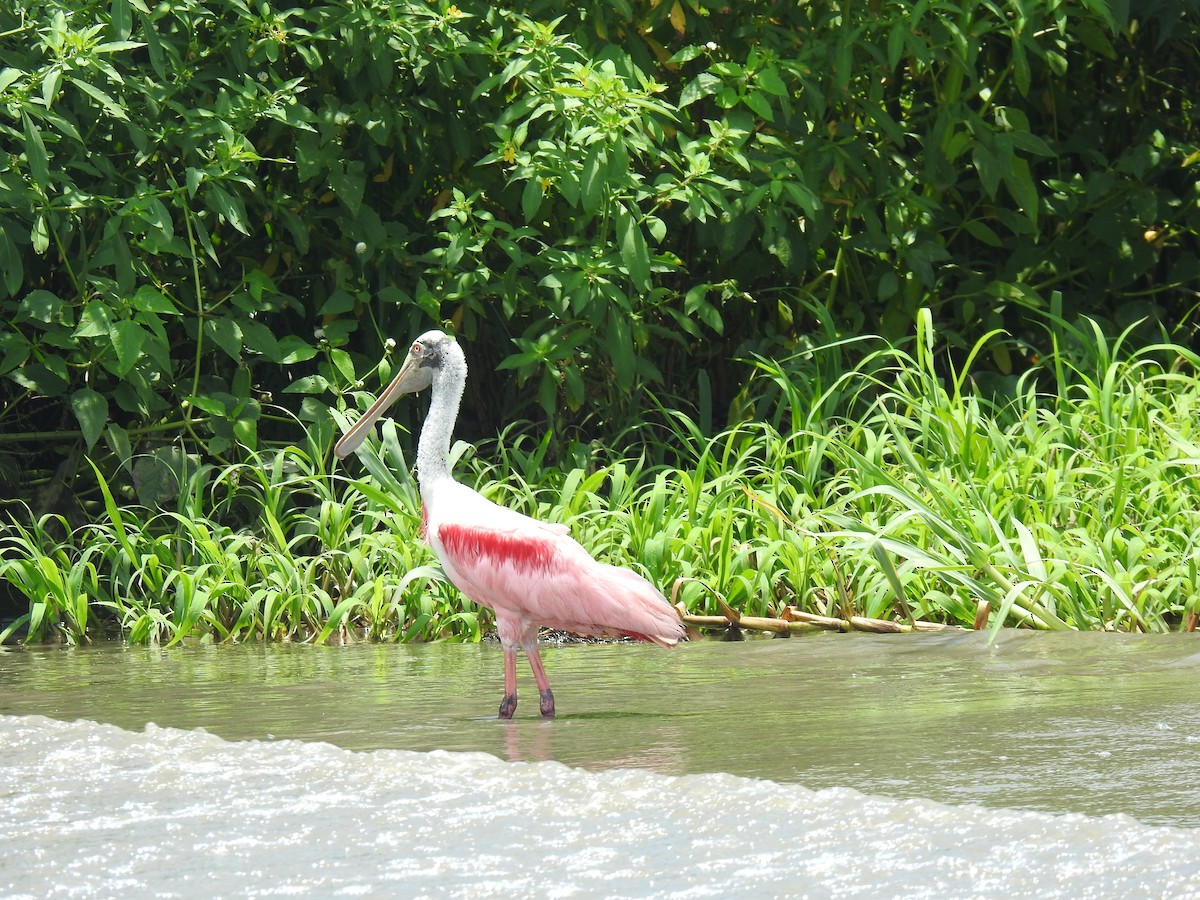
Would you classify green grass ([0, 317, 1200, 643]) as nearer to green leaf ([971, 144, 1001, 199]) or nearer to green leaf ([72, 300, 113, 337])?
green leaf ([72, 300, 113, 337])

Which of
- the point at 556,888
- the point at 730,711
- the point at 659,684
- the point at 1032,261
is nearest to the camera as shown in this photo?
the point at 556,888

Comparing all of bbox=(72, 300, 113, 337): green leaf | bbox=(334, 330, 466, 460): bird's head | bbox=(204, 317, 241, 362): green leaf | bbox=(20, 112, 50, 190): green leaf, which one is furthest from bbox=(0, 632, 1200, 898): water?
bbox=(20, 112, 50, 190): green leaf

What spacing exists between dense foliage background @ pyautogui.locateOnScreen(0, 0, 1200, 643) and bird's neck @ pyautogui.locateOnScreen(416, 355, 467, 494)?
1483mm

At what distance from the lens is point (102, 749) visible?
182 inches

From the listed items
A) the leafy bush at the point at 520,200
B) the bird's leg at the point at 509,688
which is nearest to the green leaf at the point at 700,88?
→ the leafy bush at the point at 520,200

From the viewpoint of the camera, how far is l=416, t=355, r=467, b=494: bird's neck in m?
5.84

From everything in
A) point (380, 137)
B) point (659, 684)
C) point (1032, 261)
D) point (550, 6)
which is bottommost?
point (659, 684)

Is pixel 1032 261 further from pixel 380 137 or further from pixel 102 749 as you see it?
pixel 102 749

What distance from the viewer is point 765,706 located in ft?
16.6

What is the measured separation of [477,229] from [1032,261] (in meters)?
2.93

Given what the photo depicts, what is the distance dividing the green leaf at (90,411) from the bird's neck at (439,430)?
6.88 feet

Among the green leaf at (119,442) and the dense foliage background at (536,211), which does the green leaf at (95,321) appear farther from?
the green leaf at (119,442)

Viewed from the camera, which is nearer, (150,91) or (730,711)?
(730,711)

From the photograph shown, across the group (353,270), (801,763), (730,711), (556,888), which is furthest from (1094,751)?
(353,270)
